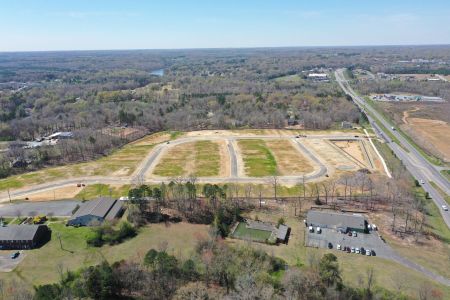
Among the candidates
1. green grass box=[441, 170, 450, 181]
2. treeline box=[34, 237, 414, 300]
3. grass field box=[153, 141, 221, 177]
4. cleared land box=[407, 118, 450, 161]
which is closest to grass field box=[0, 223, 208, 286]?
treeline box=[34, 237, 414, 300]

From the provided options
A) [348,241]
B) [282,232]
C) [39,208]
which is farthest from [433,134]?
[39,208]

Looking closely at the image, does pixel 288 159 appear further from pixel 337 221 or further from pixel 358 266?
pixel 358 266

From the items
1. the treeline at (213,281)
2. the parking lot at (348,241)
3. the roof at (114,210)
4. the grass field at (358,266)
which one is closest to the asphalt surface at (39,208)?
the roof at (114,210)

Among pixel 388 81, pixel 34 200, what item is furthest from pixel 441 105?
pixel 34 200

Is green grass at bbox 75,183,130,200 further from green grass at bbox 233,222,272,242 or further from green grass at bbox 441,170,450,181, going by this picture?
green grass at bbox 441,170,450,181

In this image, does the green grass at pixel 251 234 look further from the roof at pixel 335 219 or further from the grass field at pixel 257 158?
the grass field at pixel 257 158

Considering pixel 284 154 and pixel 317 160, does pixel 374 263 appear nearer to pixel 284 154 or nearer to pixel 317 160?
pixel 317 160
